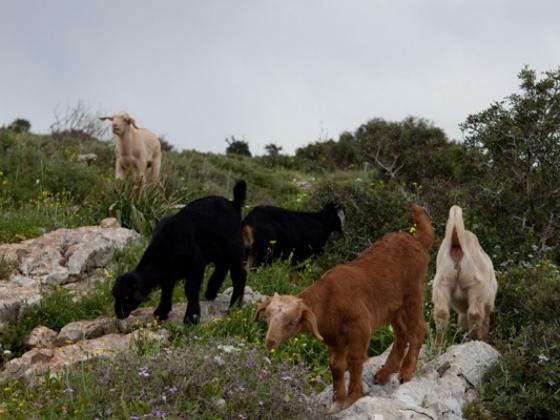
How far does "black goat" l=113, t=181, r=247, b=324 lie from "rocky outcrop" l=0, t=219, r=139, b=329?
1.45 m

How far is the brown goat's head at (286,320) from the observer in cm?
504

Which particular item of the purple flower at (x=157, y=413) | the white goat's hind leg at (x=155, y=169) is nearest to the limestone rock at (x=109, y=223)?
the white goat's hind leg at (x=155, y=169)

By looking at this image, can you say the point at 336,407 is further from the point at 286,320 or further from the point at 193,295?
the point at 193,295

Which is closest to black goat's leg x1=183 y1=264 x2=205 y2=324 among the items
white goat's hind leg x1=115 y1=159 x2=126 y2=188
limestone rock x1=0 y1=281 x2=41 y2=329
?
limestone rock x1=0 y1=281 x2=41 y2=329

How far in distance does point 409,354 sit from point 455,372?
624 millimetres

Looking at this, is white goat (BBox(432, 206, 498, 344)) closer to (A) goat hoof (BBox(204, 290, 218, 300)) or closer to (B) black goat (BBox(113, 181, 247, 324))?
(B) black goat (BBox(113, 181, 247, 324))

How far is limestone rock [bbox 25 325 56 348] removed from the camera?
8.00m

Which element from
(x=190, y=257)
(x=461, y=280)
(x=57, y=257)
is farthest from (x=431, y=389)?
(x=57, y=257)

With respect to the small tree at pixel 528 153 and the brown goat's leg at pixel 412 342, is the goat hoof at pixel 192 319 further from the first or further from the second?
the small tree at pixel 528 153

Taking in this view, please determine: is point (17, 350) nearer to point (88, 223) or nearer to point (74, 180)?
point (88, 223)

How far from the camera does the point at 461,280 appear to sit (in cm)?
775

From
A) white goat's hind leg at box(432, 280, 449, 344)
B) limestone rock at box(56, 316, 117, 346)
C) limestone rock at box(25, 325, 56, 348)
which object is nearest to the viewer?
white goat's hind leg at box(432, 280, 449, 344)

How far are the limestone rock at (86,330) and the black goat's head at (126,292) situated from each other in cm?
28

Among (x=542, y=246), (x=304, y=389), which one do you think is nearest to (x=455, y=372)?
(x=304, y=389)
